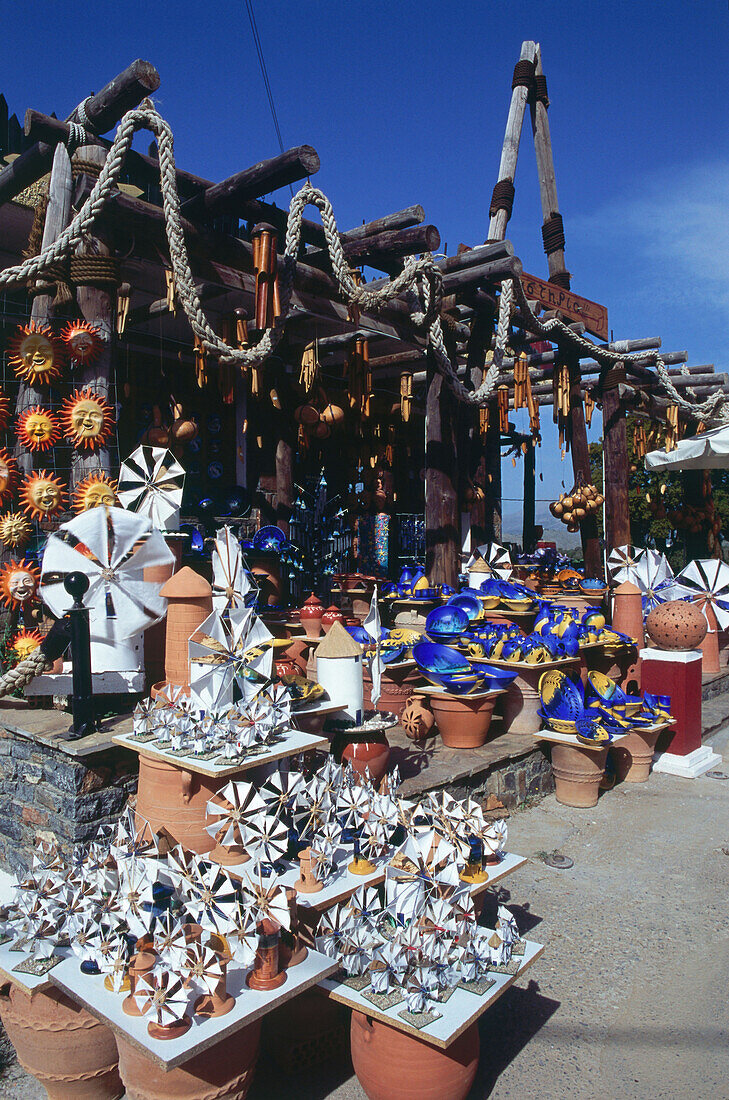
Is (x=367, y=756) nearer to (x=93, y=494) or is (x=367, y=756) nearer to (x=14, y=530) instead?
(x=93, y=494)

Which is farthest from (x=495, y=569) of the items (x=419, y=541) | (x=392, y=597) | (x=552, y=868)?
(x=552, y=868)

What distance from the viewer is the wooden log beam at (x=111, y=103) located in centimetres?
407

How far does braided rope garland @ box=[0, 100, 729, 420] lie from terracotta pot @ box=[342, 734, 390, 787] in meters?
2.64

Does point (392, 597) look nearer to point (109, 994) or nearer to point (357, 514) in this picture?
point (357, 514)

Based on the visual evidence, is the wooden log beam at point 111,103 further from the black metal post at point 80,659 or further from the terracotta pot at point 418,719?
the terracotta pot at point 418,719

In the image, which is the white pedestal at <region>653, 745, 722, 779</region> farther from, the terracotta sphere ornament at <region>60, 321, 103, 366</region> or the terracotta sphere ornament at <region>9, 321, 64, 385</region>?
the terracotta sphere ornament at <region>9, 321, 64, 385</region>

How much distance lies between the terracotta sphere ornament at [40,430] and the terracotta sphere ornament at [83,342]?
418mm

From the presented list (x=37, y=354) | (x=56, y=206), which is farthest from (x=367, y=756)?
(x=56, y=206)

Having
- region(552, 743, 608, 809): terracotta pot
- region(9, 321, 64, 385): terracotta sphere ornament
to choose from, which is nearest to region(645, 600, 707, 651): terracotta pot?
region(552, 743, 608, 809): terracotta pot

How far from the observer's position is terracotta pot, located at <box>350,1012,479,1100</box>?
2.08 meters

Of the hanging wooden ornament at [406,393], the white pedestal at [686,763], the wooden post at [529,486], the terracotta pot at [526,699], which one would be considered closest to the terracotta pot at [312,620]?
the terracotta pot at [526,699]

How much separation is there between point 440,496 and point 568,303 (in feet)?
10.1

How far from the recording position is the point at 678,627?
237 inches

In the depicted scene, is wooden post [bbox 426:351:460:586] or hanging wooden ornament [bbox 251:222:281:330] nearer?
hanging wooden ornament [bbox 251:222:281:330]
